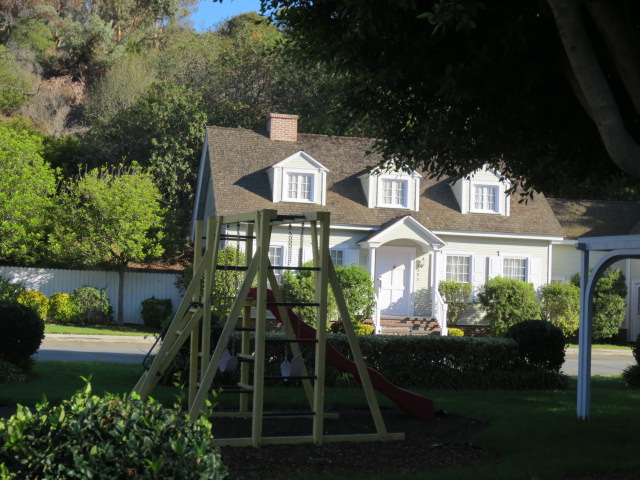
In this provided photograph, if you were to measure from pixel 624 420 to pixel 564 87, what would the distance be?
4435 mm

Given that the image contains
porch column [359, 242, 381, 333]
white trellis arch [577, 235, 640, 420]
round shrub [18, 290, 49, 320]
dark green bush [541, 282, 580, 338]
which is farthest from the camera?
dark green bush [541, 282, 580, 338]

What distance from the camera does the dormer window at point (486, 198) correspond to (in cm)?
3222

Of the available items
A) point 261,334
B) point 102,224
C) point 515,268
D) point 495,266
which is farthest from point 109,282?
point 261,334

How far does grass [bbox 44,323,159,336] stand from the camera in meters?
25.8

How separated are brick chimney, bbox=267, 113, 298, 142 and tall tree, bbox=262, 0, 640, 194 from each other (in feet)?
70.0

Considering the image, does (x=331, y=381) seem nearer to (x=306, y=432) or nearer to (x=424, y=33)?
(x=306, y=432)

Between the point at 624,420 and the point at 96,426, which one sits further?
the point at 624,420

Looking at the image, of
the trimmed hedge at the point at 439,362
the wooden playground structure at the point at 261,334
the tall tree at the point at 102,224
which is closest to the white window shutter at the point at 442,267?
the tall tree at the point at 102,224

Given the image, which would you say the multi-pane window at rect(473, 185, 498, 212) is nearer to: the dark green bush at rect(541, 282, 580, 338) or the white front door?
the white front door

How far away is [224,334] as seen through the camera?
337 inches

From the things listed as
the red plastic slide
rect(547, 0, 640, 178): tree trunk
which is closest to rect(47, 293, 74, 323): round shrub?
the red plastic slide

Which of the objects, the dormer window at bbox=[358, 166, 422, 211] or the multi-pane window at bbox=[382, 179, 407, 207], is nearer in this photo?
the dormer window at bbox=[358, 166, 422, 211]

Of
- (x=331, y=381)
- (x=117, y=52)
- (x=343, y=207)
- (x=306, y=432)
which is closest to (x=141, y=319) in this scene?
(x=343, y=207)

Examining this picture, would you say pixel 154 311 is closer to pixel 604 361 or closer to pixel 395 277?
pixel 395 277
